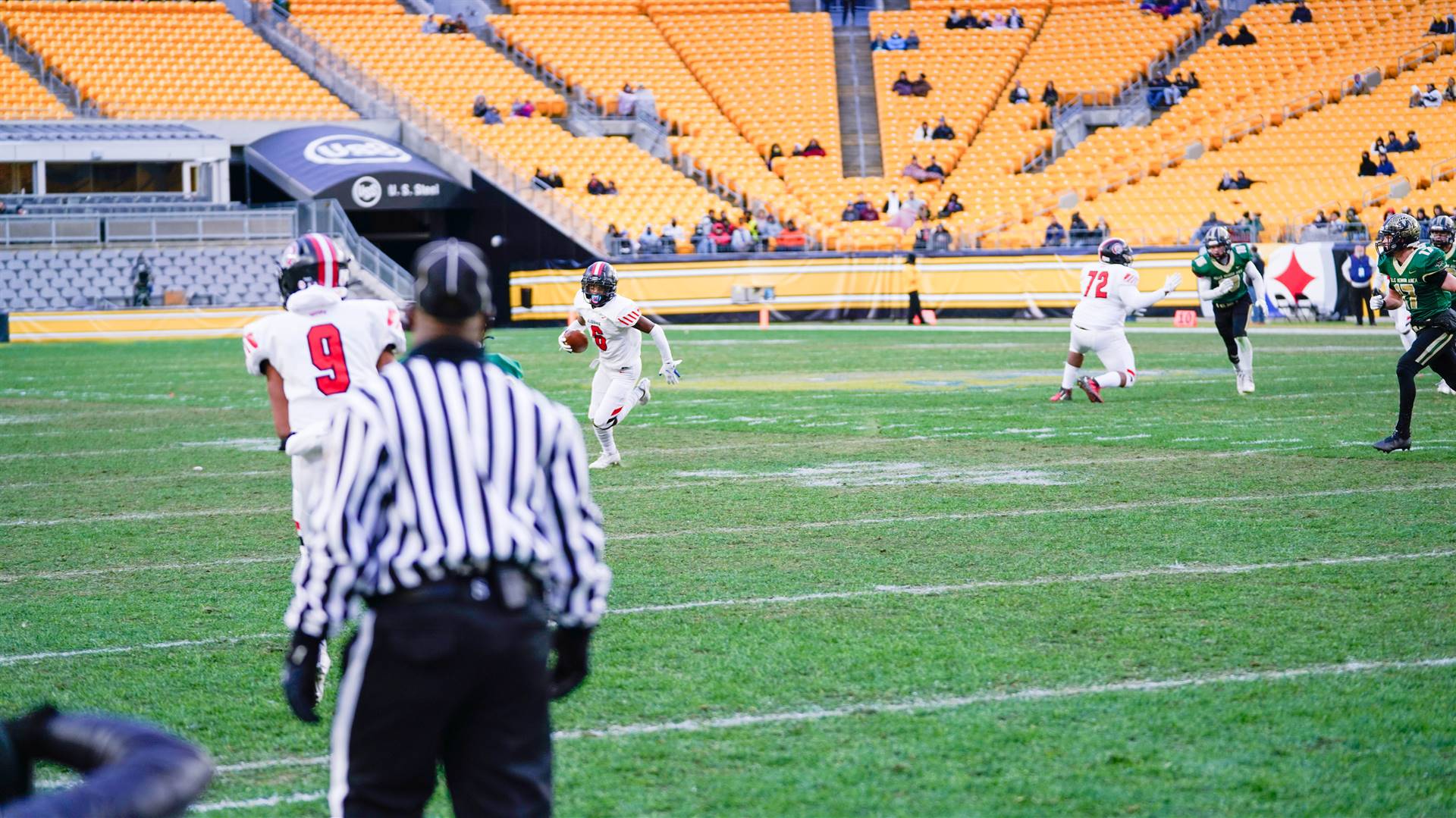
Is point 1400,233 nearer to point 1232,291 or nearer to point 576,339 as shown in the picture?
point 1232,291

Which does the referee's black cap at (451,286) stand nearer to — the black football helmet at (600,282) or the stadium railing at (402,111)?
the black football helmet at (600,282)

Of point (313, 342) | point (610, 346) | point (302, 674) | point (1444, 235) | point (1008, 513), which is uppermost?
point (1444, 235)

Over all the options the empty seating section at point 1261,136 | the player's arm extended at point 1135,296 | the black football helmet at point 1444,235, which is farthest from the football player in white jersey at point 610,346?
the empty seating section at point 1261,136

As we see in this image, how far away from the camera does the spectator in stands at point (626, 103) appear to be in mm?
41969

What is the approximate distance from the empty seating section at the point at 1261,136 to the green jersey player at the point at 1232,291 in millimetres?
15304

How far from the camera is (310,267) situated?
20.9 ft

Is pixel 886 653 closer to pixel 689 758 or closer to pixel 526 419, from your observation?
pixel 689 758

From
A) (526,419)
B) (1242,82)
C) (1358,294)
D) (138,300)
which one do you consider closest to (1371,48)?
(1242,82)

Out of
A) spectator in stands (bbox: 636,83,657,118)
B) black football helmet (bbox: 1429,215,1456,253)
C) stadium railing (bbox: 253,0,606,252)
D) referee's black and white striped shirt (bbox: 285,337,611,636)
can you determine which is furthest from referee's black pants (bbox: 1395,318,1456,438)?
spectator in stands (bbox: 636,83,657,118)

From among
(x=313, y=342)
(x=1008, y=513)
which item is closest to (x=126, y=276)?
(x=1008, y=513)

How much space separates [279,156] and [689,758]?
34.0 m

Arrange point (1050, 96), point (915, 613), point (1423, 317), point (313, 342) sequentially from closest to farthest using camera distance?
point (313, 342), point (915, 613), point (1423, 317), point (1050, 96)

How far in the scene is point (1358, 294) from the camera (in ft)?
99.9

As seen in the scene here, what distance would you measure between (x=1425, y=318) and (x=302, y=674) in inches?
410
